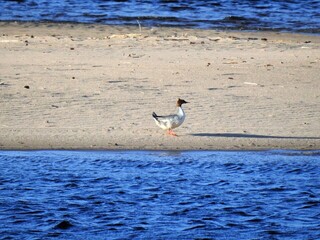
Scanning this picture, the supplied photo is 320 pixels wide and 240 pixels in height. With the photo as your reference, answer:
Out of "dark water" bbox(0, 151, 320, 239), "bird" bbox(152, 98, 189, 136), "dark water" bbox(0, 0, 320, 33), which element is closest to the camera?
"dark water" bbox(0, 151, 320, 239)

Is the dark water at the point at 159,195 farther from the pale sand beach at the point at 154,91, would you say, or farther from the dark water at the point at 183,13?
the dark water at the point at 183,13

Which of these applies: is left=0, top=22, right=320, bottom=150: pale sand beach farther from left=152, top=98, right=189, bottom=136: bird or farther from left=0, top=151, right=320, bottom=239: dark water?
left=0, top=151, right=320, bottom=239: dark water

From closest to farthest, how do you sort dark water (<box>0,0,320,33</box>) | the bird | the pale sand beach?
the bird < the pale sand beach < dark water (<box>0,0,320,33</box>)

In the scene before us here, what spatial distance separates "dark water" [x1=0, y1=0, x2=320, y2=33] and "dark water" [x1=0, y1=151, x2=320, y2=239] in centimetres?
1167

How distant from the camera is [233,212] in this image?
25.6 ft

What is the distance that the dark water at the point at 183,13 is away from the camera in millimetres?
21844

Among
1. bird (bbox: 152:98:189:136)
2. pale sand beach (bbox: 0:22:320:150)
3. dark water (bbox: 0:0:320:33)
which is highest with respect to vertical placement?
bird (bbox: 152:98:189:136)

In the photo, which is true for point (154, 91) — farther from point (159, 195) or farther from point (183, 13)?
point (183, 13)

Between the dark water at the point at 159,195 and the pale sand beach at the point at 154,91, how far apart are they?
0.47m

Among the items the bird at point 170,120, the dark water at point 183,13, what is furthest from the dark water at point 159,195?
the dark water at point 183,13

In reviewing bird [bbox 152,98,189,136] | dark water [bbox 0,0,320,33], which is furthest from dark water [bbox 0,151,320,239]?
dark water [bbox 0,0,320,33]

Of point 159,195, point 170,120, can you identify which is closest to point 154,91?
point 170,120

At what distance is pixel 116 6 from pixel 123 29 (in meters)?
6.78

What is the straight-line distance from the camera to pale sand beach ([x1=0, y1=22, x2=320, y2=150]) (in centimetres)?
1018
